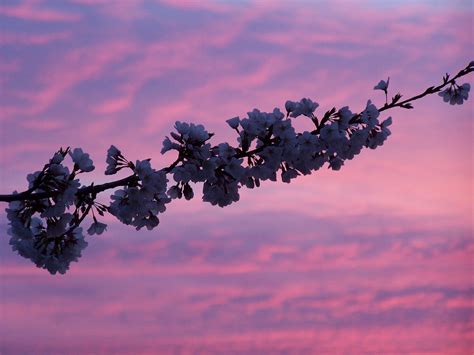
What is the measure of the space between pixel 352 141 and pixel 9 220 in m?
3.90

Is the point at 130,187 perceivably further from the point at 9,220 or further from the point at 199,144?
the point at 9,220

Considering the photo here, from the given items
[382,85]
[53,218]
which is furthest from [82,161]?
[382,85]

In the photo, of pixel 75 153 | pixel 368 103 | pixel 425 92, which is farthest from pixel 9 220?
pixel 425 92

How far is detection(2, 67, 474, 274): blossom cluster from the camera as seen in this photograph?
702 cm

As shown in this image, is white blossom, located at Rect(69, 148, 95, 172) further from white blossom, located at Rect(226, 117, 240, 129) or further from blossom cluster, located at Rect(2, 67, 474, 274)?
white blossom, located at Rect(226, 117, 240, 129)

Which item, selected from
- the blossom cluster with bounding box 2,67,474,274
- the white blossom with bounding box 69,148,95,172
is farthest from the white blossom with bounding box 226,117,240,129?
the white blossom with bounding box 69,148,95,172

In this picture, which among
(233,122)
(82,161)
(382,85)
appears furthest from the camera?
(382,85)

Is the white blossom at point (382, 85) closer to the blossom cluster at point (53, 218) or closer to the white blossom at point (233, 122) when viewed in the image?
the white blossom at point (233, 122)

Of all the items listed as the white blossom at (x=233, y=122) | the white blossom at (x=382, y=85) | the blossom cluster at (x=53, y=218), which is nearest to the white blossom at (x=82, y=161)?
the blossom cluster at (x=53, y=218)

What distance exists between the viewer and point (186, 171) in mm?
7059

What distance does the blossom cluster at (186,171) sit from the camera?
7.02 meters

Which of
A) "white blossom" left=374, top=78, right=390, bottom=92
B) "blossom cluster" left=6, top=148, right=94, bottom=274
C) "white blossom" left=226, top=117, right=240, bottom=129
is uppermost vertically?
"white blossom" left=374, top=78, right=390, bottom=92

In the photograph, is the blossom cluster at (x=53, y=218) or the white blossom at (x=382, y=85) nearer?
the blossom cluster at (x=53, y=218)

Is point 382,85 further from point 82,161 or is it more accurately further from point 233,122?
point 82,161
